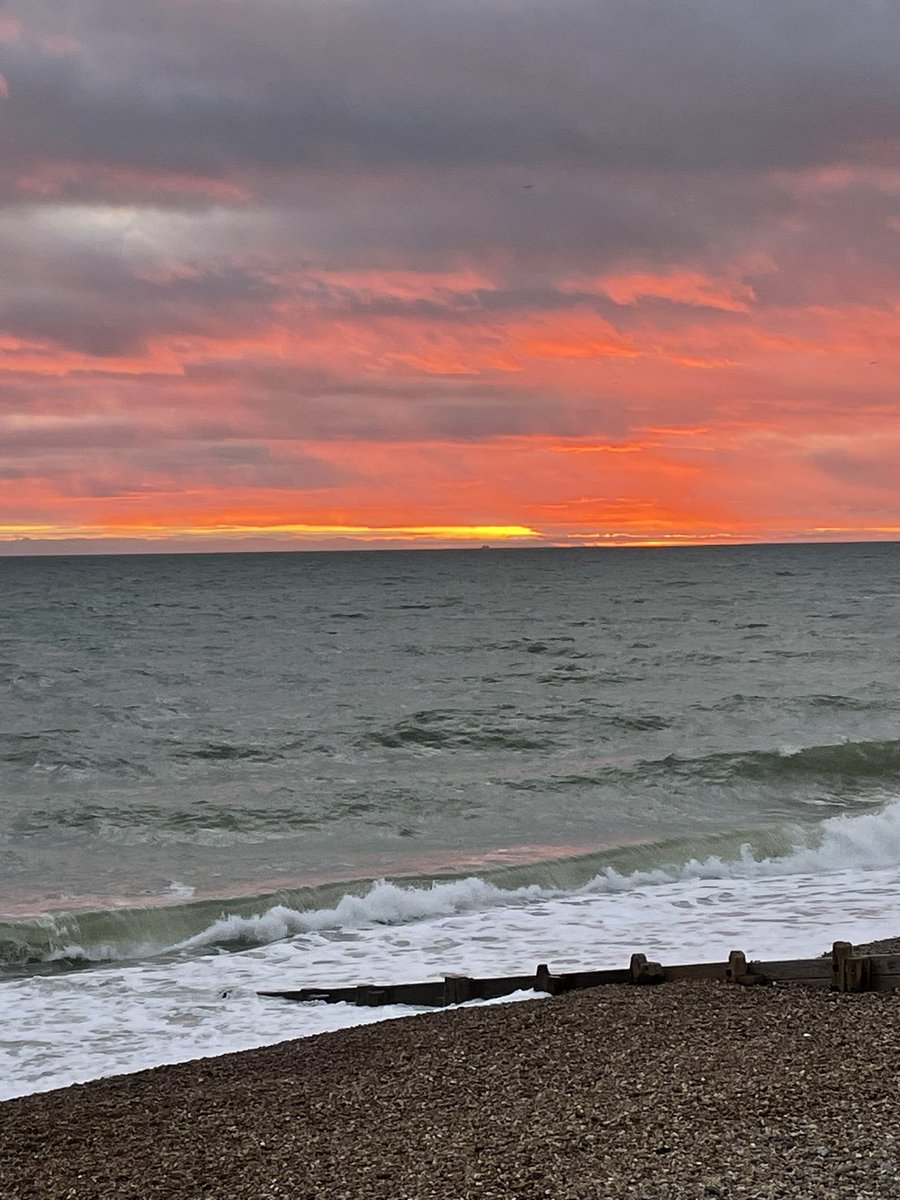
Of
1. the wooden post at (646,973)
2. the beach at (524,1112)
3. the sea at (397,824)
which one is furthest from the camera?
the sea at (397,824)

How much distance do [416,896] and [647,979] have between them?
5.72m

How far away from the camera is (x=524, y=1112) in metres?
6.89

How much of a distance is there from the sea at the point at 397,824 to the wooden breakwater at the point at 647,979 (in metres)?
0.22

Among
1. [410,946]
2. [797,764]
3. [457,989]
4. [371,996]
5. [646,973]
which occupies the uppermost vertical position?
[797,764]

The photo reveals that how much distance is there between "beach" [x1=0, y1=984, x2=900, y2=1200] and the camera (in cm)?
588

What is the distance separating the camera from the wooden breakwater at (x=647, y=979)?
8.89 metres

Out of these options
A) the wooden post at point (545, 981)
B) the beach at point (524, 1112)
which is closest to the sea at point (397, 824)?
the wooden post at point (545, 981)

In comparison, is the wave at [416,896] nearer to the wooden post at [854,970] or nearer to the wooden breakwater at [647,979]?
the wooden breakwater at [647,979]

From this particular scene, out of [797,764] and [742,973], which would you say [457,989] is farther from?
[797,764]

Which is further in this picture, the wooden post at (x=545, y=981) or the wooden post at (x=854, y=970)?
the wooden post at (x=545, y=981)

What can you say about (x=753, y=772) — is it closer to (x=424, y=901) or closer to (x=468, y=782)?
(x=468, y=782)

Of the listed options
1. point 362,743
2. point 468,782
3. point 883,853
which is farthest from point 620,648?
point 883,853

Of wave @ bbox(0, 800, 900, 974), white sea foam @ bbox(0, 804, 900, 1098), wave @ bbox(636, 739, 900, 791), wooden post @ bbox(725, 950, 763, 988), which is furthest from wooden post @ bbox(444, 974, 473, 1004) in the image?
wave @ bbox(636, 739, 900, 791)

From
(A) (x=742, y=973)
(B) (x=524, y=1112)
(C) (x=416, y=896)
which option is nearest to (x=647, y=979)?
(A) (x=742, y=973)
